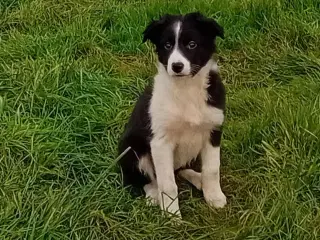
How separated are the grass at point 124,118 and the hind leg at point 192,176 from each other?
0.05 metres

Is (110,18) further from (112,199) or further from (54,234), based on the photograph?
(54,234)

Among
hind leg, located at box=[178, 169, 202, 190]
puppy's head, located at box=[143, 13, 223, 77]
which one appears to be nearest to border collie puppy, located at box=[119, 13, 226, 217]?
puppy's head, located at box=[143, 13, 223, 77]

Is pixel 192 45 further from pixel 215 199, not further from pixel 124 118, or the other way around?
pixel 124 118

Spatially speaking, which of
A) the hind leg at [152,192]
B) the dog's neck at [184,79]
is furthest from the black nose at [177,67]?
the hind leg at [152,192]

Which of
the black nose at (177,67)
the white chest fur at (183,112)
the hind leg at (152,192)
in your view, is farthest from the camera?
the hind leg at (152,192)

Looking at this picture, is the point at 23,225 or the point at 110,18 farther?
the point at 110,18

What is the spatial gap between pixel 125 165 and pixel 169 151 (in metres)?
0.36

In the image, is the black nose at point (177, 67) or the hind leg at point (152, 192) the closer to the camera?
the black nose at point (177, 67)

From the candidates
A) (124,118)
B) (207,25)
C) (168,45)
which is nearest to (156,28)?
(168,45)

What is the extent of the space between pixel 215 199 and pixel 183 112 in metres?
0.53

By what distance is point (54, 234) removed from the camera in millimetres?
3641

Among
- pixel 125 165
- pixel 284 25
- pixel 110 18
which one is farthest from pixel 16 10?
pixel 125 165

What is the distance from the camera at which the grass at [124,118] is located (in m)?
3.83

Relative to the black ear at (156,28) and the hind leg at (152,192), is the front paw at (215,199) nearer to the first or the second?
the hind leg at (152,192)
